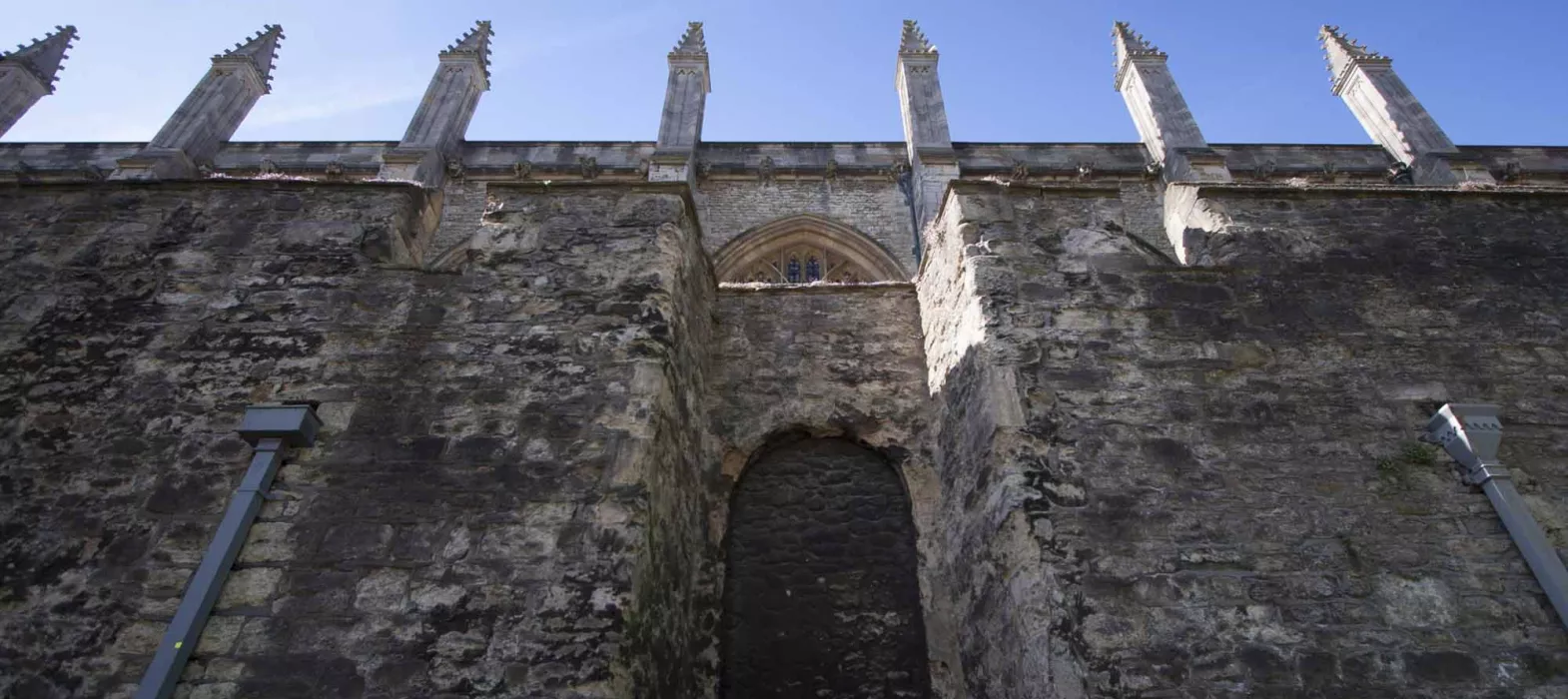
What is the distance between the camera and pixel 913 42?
17312 millimetres

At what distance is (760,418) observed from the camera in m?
5.24

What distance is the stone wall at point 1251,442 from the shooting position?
11.1 ft

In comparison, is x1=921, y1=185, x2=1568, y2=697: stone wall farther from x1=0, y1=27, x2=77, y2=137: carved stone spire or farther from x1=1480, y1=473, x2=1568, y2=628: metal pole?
x1=0, y1=27, x2=77, y2=137: carved stone spire

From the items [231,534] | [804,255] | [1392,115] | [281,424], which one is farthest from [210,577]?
[1392,115]

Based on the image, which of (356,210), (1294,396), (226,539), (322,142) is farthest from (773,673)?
(322,142)

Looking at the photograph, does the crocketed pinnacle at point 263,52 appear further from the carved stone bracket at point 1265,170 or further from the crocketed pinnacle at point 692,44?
the carved stone bracket at point 1265,170

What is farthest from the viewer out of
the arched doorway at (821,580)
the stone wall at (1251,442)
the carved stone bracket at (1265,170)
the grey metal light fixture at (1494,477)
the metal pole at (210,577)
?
the carved stone bracket at (1265,170)

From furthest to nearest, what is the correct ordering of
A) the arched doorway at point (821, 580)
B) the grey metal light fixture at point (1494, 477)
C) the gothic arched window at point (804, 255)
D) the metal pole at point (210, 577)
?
1. the gothic arched window at point (804, 255)
2. the arched doorway at point (821, 580)
3. the grey metal light fixture at point (1494, 477)
4. the metal pole at point (210, 577)

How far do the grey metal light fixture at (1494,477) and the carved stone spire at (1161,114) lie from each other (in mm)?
11107

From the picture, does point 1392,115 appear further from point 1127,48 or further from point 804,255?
point 804,255

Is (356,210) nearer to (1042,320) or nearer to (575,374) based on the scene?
(575,374)

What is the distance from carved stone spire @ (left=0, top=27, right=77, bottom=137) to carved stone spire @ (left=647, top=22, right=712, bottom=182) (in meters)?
13.0

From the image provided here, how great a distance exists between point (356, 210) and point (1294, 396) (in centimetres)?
539

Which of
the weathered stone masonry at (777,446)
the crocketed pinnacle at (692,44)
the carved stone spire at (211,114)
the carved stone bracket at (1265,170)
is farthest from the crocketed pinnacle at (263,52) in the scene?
the carved stone bracket at (1265,170)
